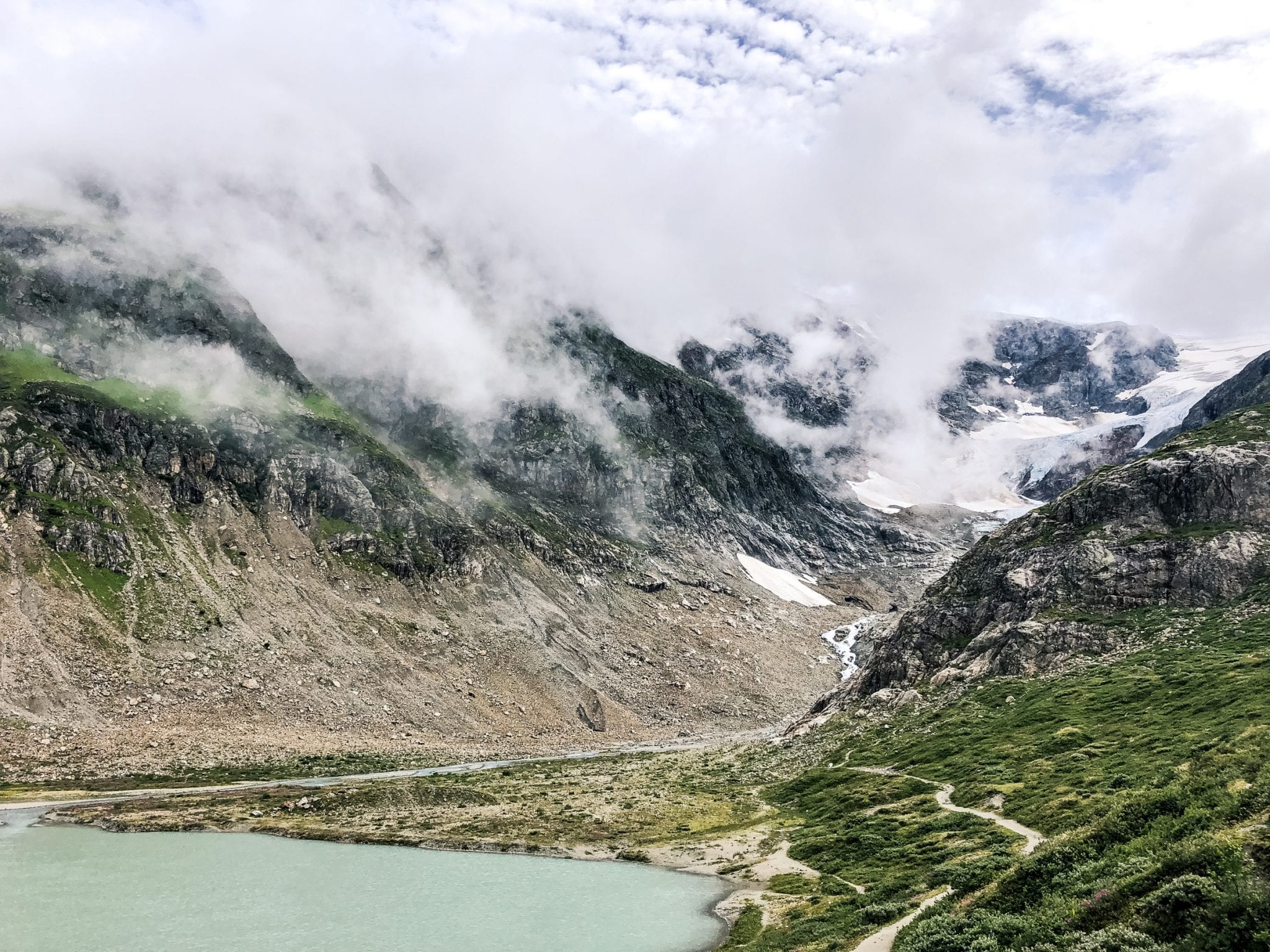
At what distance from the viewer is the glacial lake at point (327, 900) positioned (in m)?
37.9

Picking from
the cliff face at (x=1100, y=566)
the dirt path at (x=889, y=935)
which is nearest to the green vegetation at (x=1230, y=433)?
the cliff face at (x=1100, y=566)

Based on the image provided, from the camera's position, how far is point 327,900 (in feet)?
150

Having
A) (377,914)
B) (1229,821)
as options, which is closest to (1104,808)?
(1229,821)

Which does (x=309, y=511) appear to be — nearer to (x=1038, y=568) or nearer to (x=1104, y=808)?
(x=1038, y=568)

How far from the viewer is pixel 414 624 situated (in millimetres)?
161625

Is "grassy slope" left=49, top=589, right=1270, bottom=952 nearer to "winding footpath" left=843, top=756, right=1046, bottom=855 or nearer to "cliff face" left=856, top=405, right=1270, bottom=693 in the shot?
"winding footpath" left=843, top=756, right=1046, bottom=855

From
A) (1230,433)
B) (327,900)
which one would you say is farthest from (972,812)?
(1230,433)

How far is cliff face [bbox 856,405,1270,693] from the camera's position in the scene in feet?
286

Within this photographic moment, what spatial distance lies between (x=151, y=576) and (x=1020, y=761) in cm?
13947

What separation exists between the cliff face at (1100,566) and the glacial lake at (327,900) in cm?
5874

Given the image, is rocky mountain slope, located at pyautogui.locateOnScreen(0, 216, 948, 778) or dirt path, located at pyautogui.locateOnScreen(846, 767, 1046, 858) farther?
rocky mountain slope, located at pyautogui.locateOnScreen(0, 216, 948, 778)

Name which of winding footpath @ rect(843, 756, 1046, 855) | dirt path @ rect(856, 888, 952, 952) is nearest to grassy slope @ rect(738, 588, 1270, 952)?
winding footpath @ rect(843, 756, 1046, 855)

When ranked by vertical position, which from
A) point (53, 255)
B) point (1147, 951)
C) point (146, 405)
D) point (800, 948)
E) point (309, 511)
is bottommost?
point (800, 948)

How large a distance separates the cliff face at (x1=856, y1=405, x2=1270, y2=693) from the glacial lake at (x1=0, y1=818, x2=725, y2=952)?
58737 mm
